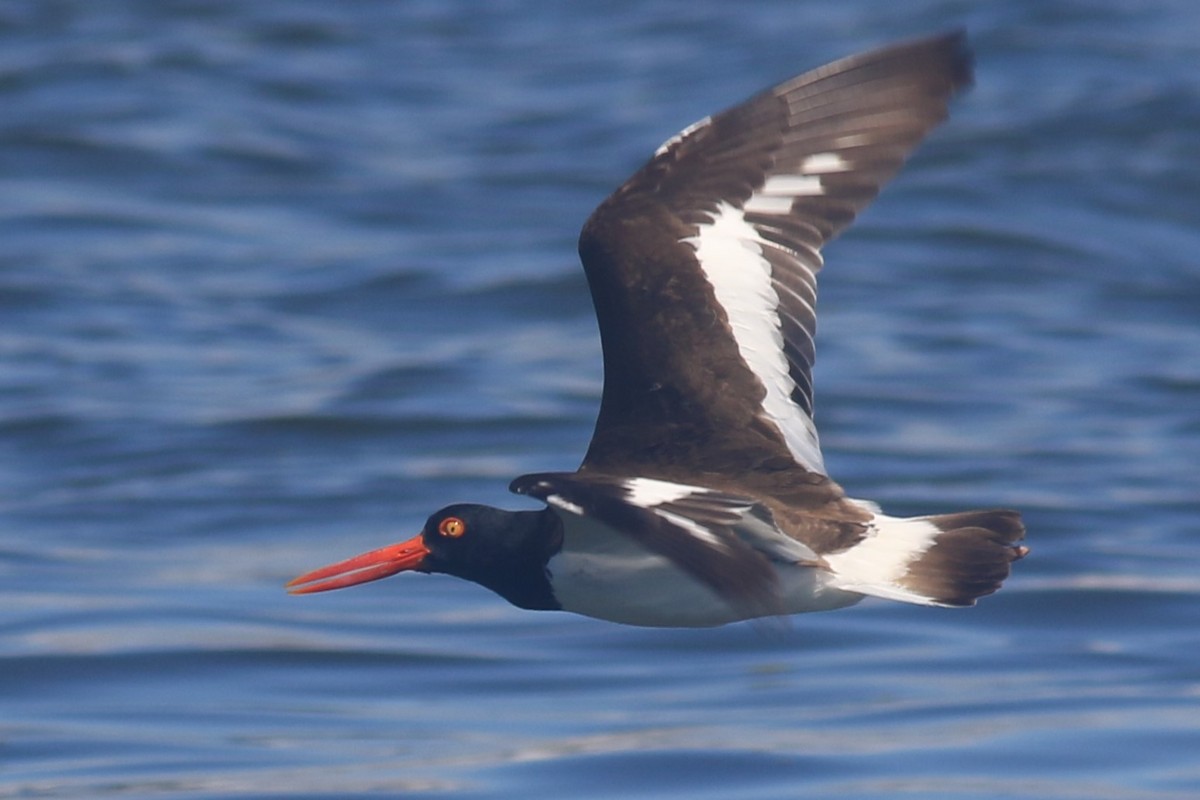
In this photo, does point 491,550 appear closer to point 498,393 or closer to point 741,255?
point 741,255

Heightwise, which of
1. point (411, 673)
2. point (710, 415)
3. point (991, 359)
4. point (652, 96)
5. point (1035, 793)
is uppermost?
point (652, 96)

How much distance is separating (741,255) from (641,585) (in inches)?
62.1

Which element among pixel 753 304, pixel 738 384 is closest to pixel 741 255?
pixel 753 304

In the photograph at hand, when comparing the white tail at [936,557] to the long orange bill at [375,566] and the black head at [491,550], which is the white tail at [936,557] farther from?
the long orange bill at [375,566]

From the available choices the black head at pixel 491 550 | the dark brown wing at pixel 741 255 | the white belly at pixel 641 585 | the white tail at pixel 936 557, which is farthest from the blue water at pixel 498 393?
the dark brown wing at pixel 741 255

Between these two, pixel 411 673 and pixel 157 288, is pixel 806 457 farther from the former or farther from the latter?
pixel 157 288

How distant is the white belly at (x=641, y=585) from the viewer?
6.30 metres

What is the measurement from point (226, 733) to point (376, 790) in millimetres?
1172

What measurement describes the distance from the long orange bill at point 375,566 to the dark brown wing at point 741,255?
71 cm

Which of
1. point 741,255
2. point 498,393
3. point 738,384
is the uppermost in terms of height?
point 498,393

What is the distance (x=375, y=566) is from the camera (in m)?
7.16

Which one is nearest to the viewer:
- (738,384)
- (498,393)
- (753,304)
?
(738,384)

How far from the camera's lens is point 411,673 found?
34.4 feet

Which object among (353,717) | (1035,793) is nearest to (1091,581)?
(1035,793)
